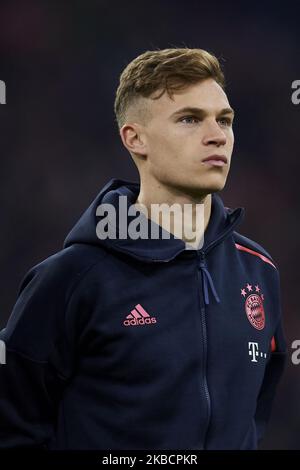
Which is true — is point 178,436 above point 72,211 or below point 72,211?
below

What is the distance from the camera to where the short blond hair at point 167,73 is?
230cm

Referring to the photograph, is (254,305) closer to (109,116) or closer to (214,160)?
(214,160)

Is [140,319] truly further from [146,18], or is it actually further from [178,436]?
[146,18]

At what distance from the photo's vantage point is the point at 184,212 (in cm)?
233

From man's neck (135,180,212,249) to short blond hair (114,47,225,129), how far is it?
26 cm

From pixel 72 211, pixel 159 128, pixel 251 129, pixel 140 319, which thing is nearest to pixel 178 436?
pixel 140 319

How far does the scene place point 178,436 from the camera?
2152 mm

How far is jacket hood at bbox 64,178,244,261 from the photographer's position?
89.1 inches

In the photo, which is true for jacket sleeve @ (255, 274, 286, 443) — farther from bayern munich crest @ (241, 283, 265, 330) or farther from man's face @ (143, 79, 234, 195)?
man's face @ (143, 79, 234, 195)

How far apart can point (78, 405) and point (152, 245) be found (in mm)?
442

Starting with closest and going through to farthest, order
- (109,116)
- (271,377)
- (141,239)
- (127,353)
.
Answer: (127,353)
(141,239)
(271,377)
(109,116)

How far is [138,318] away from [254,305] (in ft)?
1.18

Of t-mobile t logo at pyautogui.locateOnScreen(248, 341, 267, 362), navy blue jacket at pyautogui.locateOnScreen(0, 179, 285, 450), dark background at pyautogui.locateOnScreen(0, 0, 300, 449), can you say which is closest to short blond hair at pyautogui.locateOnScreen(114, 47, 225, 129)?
navy blue jacket at pyautogui.locateOnScreen(0, 179, 285, 450)

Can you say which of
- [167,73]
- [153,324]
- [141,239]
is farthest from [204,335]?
[167,73]
